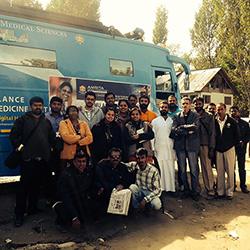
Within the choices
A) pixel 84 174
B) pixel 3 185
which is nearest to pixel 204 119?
pixel 84 174

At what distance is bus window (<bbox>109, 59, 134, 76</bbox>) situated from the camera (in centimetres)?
611

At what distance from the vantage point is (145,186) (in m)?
4.22

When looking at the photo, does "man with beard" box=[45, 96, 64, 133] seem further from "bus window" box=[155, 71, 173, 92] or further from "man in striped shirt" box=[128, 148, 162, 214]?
"bus window" box=[155, 71, 173, 92]

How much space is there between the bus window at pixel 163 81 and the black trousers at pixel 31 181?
393 cm

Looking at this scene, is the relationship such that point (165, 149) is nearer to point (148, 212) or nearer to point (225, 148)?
point (225, 148)

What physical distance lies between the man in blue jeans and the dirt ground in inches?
23.2

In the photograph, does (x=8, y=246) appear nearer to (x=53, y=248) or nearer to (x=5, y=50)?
(x=53, y=248)

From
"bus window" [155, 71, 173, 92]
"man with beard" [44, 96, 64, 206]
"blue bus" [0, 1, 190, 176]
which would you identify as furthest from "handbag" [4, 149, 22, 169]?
"bus window" [155, 71, 173, 92]

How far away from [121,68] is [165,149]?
7.51 feet

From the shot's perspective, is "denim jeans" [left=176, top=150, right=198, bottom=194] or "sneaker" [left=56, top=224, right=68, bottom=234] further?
"denim jeans" [left=176, top=150, right=198, bottom=194]

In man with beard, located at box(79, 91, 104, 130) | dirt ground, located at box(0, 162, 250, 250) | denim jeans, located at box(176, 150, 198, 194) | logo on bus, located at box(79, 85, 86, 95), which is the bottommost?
dirt ground, located at box(0, 162, 250, 250)

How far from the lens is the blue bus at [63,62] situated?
485 centimetres

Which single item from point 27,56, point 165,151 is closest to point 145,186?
point 165,151

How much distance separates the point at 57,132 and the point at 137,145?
4.92 feet
